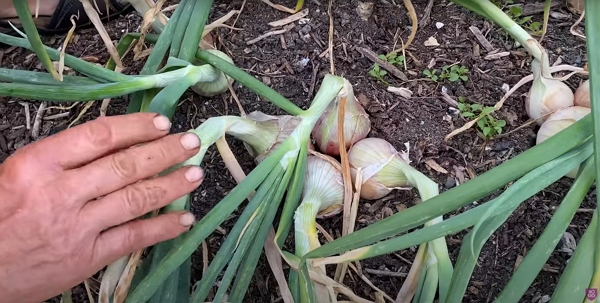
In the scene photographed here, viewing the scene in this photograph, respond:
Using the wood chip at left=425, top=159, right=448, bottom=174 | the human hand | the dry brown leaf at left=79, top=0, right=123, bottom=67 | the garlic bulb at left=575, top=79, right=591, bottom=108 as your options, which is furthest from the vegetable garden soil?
the human hand

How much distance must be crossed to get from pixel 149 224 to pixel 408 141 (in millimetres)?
662

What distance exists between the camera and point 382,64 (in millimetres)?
1365

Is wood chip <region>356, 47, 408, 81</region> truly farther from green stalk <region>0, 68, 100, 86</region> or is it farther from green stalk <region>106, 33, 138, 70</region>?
green stalk <region>0, 68, 100, 86</region>

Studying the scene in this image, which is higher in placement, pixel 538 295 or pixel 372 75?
pixel 372 75

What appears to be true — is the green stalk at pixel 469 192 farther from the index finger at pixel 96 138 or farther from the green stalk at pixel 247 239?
the index finger at pixel 96 138

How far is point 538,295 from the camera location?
116 centimetres

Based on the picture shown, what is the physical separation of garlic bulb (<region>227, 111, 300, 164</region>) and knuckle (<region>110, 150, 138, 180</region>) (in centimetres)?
28

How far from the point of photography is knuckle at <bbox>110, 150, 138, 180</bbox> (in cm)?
86

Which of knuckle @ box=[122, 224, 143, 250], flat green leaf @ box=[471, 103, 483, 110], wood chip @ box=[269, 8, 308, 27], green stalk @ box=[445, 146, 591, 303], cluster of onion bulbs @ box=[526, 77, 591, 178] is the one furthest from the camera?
wood chip @ box=[269, 8, 308, 27]

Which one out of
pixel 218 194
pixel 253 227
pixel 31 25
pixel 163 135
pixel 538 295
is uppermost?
pixel 31 25

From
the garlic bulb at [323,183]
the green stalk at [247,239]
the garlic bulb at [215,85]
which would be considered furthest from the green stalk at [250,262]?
the garlic bulb at [215,85]

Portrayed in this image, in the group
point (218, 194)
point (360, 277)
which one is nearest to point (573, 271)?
point (360, 277)

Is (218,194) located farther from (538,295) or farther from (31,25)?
(538,295)

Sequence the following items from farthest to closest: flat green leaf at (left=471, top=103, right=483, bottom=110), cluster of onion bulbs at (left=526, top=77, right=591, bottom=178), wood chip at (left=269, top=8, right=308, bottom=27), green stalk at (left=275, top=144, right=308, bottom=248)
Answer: wood chip at (left=269, top=8, right=308, bottom=27) → flat green leaf at (left=471, top=103, right=483, bottom=110) → cluster of onion bulbs at (left=526, top=77, right=591, bottom=178) → green stalk at (left=275, top=144, right=308, bottom=248)
